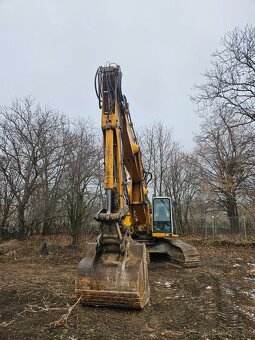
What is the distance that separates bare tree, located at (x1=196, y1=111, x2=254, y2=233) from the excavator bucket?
13884mm

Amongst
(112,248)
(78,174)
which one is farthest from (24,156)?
(112,248)

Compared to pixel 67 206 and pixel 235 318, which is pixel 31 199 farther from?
pixel 235 318

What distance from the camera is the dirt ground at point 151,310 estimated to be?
15.0 feet

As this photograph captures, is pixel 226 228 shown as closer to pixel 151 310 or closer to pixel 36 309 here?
pixel 151 310

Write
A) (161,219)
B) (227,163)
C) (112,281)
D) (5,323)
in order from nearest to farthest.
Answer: (5,323) < (112,281) < (161,219) < (227,163)

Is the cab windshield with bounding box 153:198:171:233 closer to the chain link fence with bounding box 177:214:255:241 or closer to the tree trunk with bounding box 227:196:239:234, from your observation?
the chain link fence with bounding box 177:214:255:241

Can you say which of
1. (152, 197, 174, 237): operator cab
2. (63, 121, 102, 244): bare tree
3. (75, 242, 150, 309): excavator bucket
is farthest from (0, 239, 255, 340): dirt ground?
(63, 121, 102, 244): bare tree

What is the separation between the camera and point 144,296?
554 cm

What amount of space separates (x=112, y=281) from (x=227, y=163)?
20.5 meters

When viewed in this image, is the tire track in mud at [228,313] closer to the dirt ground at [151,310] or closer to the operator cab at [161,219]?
the dirt ground at [151,310]

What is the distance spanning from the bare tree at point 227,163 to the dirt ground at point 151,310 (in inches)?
428

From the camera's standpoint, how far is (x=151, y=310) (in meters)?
5.57

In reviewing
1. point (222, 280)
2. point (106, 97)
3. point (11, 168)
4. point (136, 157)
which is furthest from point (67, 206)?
point (106, 97)

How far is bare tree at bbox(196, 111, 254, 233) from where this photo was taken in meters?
19.1
